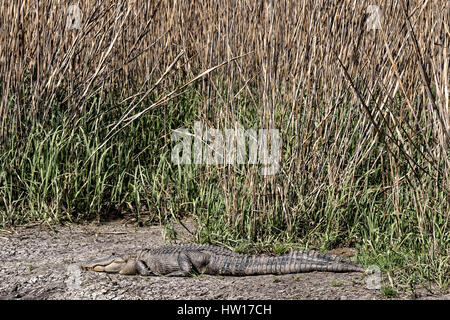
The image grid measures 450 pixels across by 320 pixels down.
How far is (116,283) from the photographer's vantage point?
148 inches

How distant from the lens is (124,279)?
3.84 metres

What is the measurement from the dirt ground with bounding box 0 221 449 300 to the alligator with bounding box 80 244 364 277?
1.7 inches

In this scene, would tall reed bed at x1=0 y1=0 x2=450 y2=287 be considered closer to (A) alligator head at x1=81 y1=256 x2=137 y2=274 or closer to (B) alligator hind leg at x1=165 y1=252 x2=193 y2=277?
(B) alligator hind leg at x1=165 y1=252 x2=193 y2=277

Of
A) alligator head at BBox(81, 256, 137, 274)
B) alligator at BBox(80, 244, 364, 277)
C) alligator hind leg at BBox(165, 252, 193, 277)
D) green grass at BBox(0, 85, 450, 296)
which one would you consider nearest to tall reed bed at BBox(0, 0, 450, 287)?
green grass at BBox(0, 85, 450, 296)

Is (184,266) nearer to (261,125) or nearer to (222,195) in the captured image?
(222,195)

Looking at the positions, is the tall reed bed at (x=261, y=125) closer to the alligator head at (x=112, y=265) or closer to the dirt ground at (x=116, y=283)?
the dirt ground at (x=116, y=283)

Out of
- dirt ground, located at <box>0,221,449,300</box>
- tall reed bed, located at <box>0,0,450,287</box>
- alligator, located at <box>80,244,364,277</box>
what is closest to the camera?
dirt ground, located at <box>0,221,449,300</box>

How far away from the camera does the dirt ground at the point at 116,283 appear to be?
140 inches

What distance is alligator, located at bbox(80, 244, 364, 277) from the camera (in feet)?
12.3

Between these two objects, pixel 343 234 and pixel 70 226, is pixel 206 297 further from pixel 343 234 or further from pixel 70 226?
pixel 70 226

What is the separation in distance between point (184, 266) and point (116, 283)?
1.30 ft

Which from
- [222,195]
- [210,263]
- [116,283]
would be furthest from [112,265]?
[222,195]

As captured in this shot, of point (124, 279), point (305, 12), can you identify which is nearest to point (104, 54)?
point (305, 12)

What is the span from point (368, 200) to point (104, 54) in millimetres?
2330
